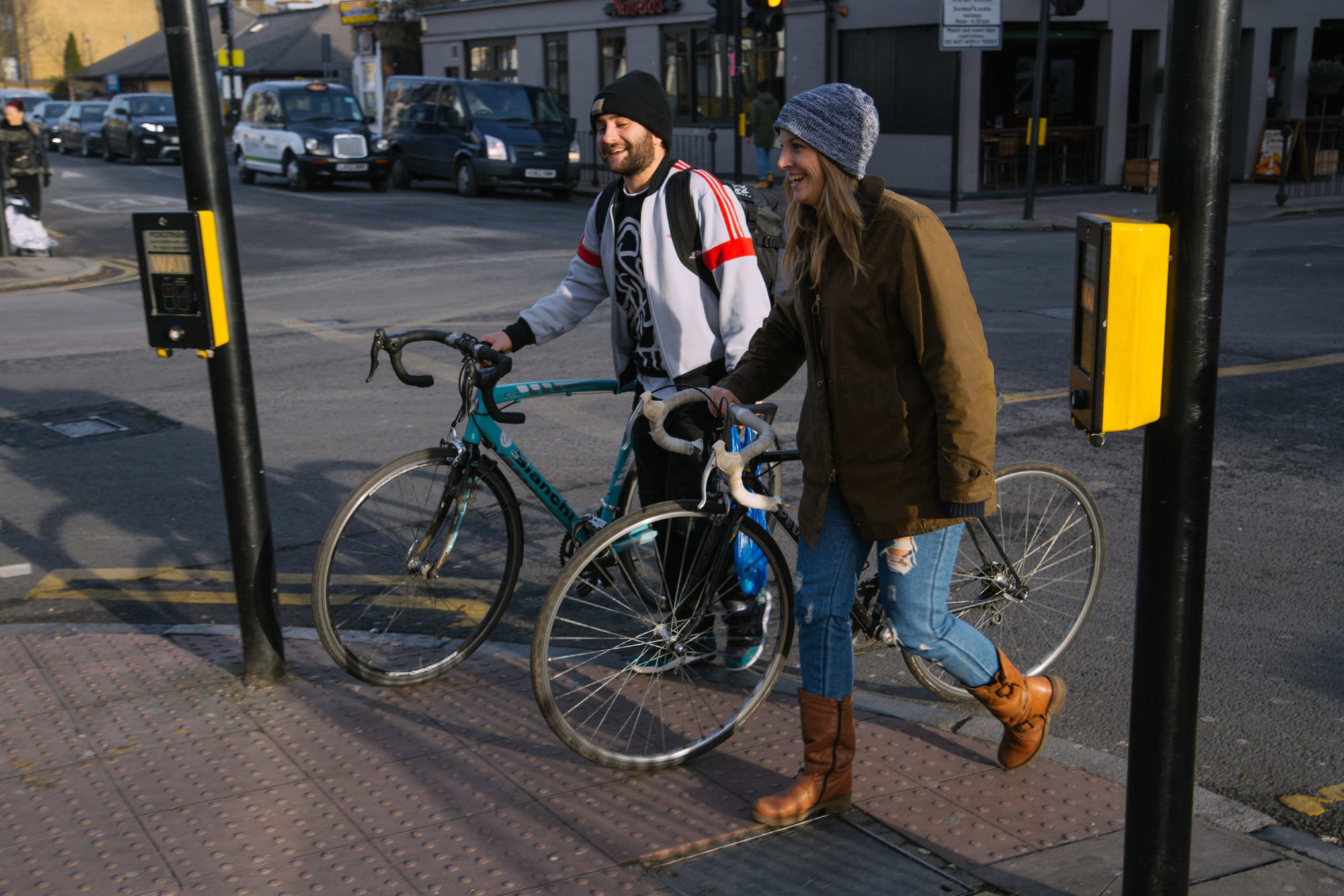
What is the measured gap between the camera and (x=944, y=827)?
130 inches

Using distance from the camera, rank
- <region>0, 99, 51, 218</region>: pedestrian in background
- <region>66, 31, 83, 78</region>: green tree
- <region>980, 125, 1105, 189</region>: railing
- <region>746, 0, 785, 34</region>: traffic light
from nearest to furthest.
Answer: <region>0, 99, 51, 218</region>: pedestrian in background
<region>746, 0, 785, 34</region>: traffic light
<region>980, 125, 1105, 189</region>: railing
<region>66, 31, 83, 78</region>: green tree

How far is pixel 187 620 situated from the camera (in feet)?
16.5

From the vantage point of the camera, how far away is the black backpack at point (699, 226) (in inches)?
156

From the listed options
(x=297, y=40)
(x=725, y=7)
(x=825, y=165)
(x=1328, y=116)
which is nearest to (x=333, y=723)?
(x=825, y=165)

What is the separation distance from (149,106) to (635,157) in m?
34.6

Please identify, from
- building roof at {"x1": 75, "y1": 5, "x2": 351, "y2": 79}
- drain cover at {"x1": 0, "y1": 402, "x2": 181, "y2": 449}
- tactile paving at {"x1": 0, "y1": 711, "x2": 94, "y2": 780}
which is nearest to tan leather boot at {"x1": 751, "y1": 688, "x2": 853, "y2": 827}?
tactile paving at {"x1": 0, "y1": 711, "x2": 94, "y2": 780}

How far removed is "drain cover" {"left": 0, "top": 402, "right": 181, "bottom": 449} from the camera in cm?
758

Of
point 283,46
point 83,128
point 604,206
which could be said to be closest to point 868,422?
point 604,206

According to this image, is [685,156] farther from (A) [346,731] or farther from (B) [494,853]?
(B) [494,853]

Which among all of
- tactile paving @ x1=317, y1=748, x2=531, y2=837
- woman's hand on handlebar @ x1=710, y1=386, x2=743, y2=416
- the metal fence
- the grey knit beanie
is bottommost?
tactile paving @ x1=317, y1=748, x2=531, y2=837

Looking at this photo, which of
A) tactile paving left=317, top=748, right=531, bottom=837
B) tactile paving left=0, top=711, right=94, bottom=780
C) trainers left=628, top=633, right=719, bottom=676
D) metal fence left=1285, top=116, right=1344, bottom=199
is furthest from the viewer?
metal fence left=1285, top=116, right=1344, bottom=199

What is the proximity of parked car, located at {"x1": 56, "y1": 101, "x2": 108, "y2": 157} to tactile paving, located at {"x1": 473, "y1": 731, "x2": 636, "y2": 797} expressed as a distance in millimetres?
37912

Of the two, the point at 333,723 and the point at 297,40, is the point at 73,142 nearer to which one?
the point at 297,40

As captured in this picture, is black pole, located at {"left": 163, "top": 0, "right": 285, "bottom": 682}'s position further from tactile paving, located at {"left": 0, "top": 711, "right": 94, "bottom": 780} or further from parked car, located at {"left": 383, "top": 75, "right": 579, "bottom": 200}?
parked car, located at {"left": 383, "top": 75, "right": 579, "bottom": 200}
